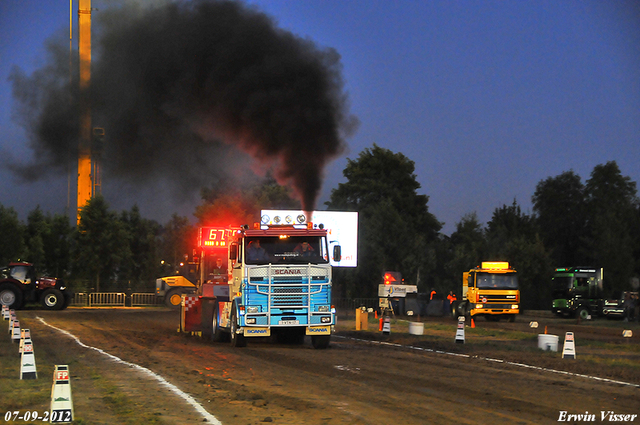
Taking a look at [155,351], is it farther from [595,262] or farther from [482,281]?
[595,262]

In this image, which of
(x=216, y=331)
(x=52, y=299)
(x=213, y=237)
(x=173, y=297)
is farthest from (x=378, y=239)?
(x=216, y=331)

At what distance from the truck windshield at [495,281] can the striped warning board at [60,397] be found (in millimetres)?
32311

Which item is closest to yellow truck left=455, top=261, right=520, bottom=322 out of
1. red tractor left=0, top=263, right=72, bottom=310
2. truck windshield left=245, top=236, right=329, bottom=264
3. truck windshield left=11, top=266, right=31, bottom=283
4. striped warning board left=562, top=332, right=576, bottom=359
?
striped warning board left=562, top=332, right=576, bottom=359

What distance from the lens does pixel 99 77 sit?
37844 millimetres

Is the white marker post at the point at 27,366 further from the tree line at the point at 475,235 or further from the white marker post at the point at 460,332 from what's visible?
the tree line at the point at 475,235

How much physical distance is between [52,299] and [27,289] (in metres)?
1.45

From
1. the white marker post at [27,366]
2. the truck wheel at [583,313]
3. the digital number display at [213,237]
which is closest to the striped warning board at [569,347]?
the digital number display at [213,237]

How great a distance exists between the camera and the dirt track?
9.33 m

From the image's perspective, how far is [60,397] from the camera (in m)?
7.91

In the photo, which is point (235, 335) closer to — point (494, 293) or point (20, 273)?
point (494, 293)

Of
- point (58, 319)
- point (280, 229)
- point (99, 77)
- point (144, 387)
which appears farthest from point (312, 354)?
point (99, 77)

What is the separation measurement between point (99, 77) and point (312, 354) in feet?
84.3

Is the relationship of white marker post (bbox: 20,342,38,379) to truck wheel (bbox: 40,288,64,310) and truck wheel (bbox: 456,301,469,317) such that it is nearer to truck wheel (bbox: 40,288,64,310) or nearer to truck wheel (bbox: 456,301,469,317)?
truck wheel (bbox: 40,288,64,310)

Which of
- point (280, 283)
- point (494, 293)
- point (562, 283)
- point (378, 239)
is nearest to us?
point (280, 283)
